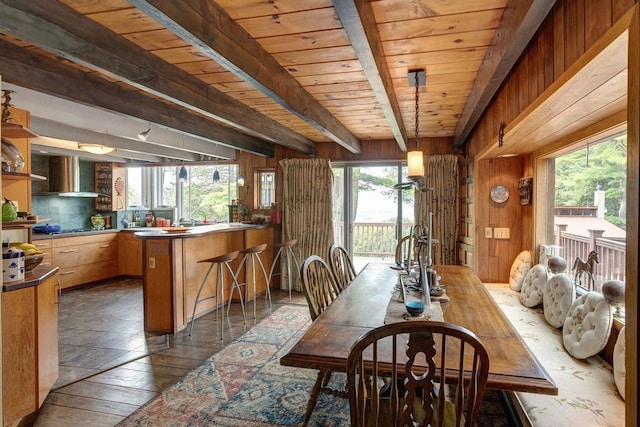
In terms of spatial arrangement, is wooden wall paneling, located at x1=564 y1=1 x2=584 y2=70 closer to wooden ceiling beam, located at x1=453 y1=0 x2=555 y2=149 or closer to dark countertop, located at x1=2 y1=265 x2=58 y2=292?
wooden ceiling beam, located at x1=453 y1=0 x2=555 y2=149

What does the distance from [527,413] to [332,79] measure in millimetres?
2348

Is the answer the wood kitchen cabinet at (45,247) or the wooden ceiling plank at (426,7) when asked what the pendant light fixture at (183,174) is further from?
the wooden ceiling plank at (426,7)

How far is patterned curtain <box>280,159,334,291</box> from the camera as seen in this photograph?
5371 mm

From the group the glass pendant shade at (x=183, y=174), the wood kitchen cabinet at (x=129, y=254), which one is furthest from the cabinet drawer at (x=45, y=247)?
the glass pendant shade at (x=183, y=174)

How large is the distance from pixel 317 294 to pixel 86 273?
491 cm

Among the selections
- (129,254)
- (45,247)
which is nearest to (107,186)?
(129,254)

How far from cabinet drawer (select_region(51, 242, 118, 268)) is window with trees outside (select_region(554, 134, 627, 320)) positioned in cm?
632

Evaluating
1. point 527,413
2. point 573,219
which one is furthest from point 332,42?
point 573,219

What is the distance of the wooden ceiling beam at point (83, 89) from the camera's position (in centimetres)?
217

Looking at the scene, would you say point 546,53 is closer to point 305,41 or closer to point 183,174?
point 305,41

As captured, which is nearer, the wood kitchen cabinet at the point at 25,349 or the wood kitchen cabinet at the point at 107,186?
the wood kitchen cabinet at the point at 25,349

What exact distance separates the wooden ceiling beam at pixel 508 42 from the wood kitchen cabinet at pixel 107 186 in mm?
6212

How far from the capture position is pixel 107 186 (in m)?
6.59

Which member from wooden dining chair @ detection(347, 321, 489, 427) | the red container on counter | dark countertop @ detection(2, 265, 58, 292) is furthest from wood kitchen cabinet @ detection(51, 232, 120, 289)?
wooden dining chair @ detection(347, 321, 489, 427)
